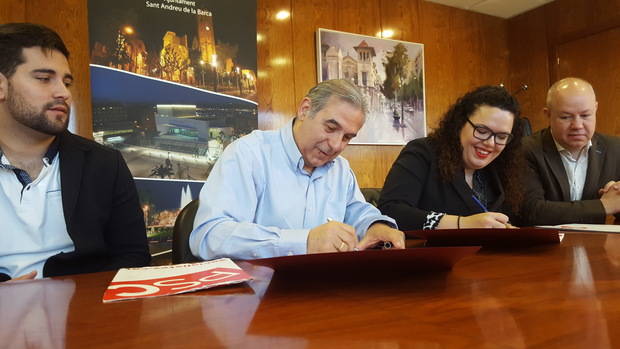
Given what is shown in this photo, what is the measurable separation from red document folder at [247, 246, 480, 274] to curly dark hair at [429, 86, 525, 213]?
136 cm

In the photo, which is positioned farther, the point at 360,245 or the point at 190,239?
the point at 190,239

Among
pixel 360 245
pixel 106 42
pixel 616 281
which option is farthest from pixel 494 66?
pixel 616 281

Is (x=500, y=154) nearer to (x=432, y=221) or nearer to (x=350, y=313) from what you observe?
(x=432, y=221)

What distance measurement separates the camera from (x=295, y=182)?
1.57m

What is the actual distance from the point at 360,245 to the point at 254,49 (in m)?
3.11

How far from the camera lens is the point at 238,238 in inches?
47.3

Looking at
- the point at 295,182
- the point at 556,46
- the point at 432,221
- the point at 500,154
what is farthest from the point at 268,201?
the point at 556,46

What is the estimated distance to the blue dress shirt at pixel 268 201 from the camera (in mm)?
1201

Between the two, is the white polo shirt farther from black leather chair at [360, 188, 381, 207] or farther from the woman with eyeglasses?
black leather chair at [360, 188, 381, 207]

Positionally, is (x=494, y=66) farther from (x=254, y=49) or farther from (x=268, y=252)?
(x=268, y=252)

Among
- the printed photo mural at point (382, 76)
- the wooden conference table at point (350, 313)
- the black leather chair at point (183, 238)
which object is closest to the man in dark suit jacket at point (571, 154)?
the black leather chair at point (183, 238)

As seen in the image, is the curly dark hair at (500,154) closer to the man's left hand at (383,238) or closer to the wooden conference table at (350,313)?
the man's left hand at (383,238)

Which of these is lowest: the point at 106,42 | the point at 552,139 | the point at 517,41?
the point at 552,139

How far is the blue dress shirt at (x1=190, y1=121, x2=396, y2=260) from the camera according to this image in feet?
3.94
